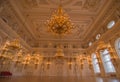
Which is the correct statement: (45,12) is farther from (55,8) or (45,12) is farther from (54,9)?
(55,8)

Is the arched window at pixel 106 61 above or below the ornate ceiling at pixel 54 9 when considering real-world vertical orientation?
below

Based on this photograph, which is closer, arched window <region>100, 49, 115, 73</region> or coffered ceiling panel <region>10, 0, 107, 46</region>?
Answer: coffered ceiling panel <region>10, 0, 107, 46</region>

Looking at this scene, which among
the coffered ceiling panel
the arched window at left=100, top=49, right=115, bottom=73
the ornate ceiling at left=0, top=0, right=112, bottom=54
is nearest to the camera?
the ornate ceiling at left=0, top=0, right=112, bottom=54

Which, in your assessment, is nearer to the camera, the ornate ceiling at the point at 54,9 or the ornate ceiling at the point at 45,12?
the ornate ceiling at the point at 45,12

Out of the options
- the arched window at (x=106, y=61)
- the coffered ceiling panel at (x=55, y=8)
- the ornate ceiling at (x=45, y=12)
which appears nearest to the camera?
the ornate ceiling at (x=45, y=12)

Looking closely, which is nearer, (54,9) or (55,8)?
(55,8)

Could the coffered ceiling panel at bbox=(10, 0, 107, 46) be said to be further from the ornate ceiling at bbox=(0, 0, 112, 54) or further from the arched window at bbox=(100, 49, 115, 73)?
the arched window at bbox=(100, 49, 115, 73)

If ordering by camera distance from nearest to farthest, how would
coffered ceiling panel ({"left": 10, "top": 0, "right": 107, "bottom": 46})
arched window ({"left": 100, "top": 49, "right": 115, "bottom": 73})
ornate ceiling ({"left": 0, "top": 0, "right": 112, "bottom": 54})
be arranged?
ornate ceiling ({"left": 0, "top": 0, "right": 112, "bottom": 54})
coffered ceiling panel ({"left": 10, "top": 0, "right": 107, "bottom": 46})
arched window ({"left": 100, "top": 49, "right": 115, "bottom": 73})

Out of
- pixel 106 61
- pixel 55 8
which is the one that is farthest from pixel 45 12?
pixel 106 61

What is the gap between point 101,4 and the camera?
796cm

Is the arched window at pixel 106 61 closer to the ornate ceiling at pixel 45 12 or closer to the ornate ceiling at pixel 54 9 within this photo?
the ornate ceiling at pixel 45 12

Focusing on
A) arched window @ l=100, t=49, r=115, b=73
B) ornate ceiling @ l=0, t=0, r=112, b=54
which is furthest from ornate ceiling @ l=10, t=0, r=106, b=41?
arched window @ l=100, t=49, r=115, b=73

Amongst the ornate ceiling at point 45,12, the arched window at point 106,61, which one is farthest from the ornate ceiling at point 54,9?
the arched window at point 106,61

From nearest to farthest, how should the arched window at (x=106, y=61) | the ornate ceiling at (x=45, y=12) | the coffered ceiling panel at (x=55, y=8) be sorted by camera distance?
1. the ornate ceiling at (x=45, y=12)
2. the coffered ceiling panel at (x=55, y=8)
3. the arched window at (x=106, y=61)
